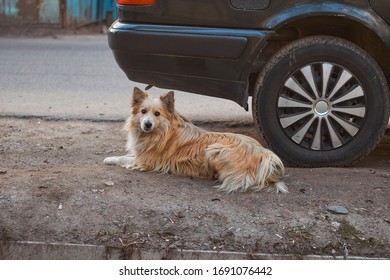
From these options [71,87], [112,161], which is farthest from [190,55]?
[71,87]

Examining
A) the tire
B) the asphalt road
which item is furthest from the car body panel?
the asphalt road

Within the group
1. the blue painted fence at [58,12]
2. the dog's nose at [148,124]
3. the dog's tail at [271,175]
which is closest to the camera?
the dog's tail at [271,175]

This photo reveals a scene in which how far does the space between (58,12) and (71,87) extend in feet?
21.9

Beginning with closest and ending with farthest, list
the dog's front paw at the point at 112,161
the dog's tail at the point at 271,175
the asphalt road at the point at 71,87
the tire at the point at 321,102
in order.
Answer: the dog's tail at the point at 271,175
the tire at the point at 321,102
the dog's front paw at the point at 112,161
the asphalt road at the point at 71,87

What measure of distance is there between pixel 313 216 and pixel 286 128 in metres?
1.05

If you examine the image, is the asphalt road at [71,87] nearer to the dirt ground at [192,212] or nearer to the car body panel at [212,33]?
the car body panel at [212,33]

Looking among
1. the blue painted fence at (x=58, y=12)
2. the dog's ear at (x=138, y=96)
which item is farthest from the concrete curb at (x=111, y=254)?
the blue painted fence at (x=58, y=12)

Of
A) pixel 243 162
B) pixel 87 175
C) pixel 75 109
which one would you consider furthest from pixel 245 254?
pixel 75 109

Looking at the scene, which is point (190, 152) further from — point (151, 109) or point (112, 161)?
point (112, 161)

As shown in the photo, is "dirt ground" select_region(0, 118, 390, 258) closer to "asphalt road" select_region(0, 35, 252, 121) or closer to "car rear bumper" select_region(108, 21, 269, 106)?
"car rear bumper" select_region(108, 21, 269, 106)

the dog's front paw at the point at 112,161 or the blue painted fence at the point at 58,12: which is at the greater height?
the dog's front paw at the point at 112,161

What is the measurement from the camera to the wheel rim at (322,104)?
6297 millimetres

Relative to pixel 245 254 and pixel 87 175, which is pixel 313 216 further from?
pixel 87 175

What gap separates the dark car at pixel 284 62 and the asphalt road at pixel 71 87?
2.07 m
